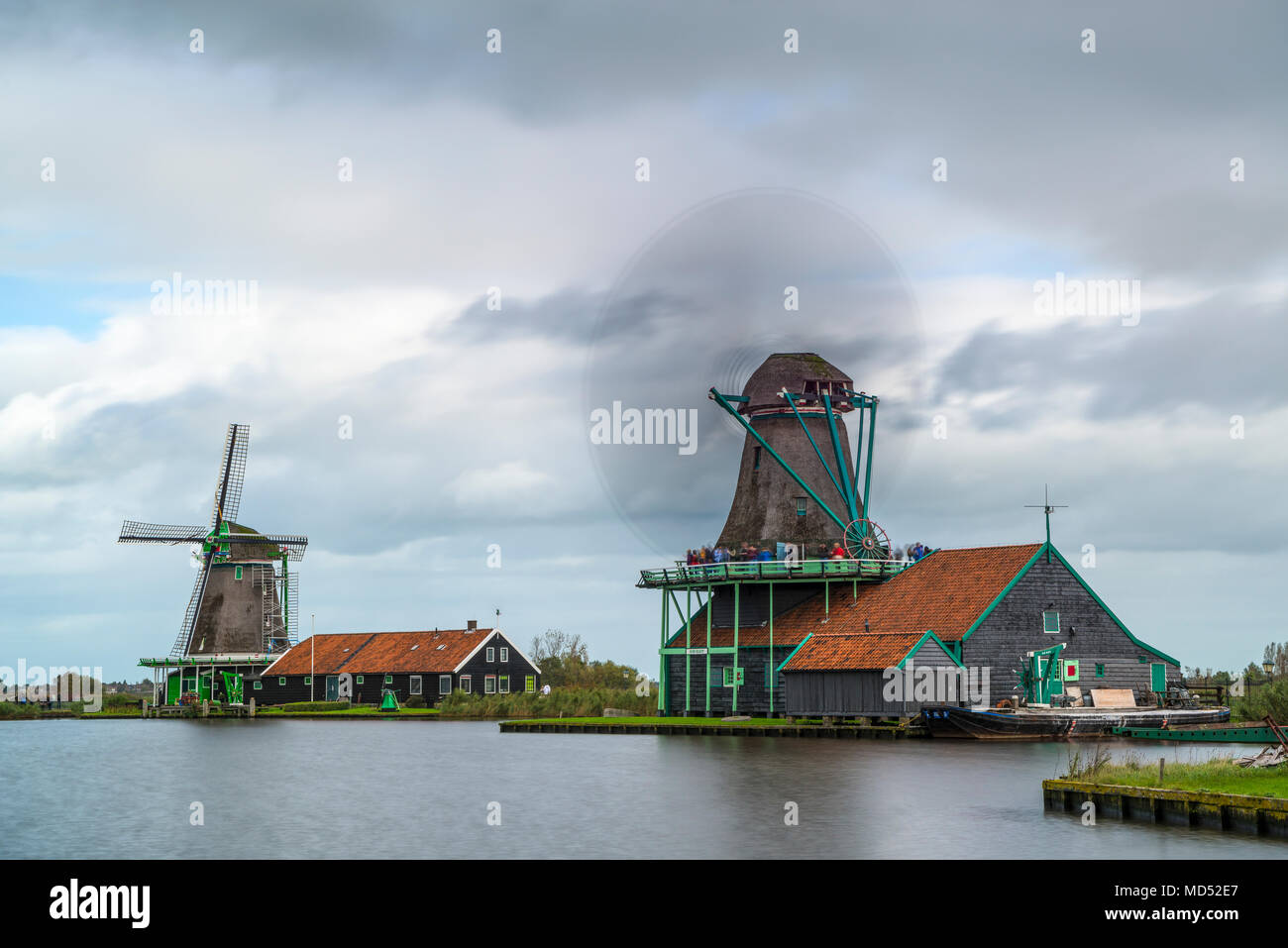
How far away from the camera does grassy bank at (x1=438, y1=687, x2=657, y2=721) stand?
215ft

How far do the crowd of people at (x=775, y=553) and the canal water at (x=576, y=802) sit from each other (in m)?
9.24

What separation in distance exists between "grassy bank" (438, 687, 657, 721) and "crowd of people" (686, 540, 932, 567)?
8.67 metres

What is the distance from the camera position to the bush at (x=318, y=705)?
76000 millimetres

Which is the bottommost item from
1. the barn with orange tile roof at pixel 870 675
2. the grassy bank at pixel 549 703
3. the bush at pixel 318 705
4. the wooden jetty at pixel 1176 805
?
the bush at pixel 318 705

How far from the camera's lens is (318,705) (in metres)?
77.1

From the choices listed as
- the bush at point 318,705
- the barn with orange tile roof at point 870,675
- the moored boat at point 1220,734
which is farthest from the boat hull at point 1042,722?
the bush at point 318,705

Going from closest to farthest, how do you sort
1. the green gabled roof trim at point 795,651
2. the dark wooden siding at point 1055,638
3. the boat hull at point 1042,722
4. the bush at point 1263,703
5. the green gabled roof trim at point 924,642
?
the bush at point 1263,703
the boat hull at point 1042,722
the green gabled roof trim at point 924,642
the dark wooden siding at point 1055,638
the green gabled roof trim at point 795,651

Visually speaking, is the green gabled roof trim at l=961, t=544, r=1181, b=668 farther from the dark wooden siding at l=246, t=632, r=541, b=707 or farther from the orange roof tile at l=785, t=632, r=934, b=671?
the dark wooden siding at l=246, t=632, r=541, b=707

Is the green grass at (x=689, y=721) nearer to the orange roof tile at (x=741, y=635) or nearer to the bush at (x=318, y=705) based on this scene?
the orange roof tile at (x=741, y=635)

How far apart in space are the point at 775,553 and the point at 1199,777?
31.7 meters

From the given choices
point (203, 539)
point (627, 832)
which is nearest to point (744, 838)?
point (627, 832)

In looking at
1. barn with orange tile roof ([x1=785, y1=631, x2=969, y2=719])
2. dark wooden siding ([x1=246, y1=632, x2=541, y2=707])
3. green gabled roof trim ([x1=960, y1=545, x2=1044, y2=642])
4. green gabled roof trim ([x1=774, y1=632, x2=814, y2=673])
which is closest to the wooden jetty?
barn with orange tile roof ([x1=785, y1=631, x2=969, y2=719])

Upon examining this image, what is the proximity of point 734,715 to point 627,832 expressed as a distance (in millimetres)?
29119
